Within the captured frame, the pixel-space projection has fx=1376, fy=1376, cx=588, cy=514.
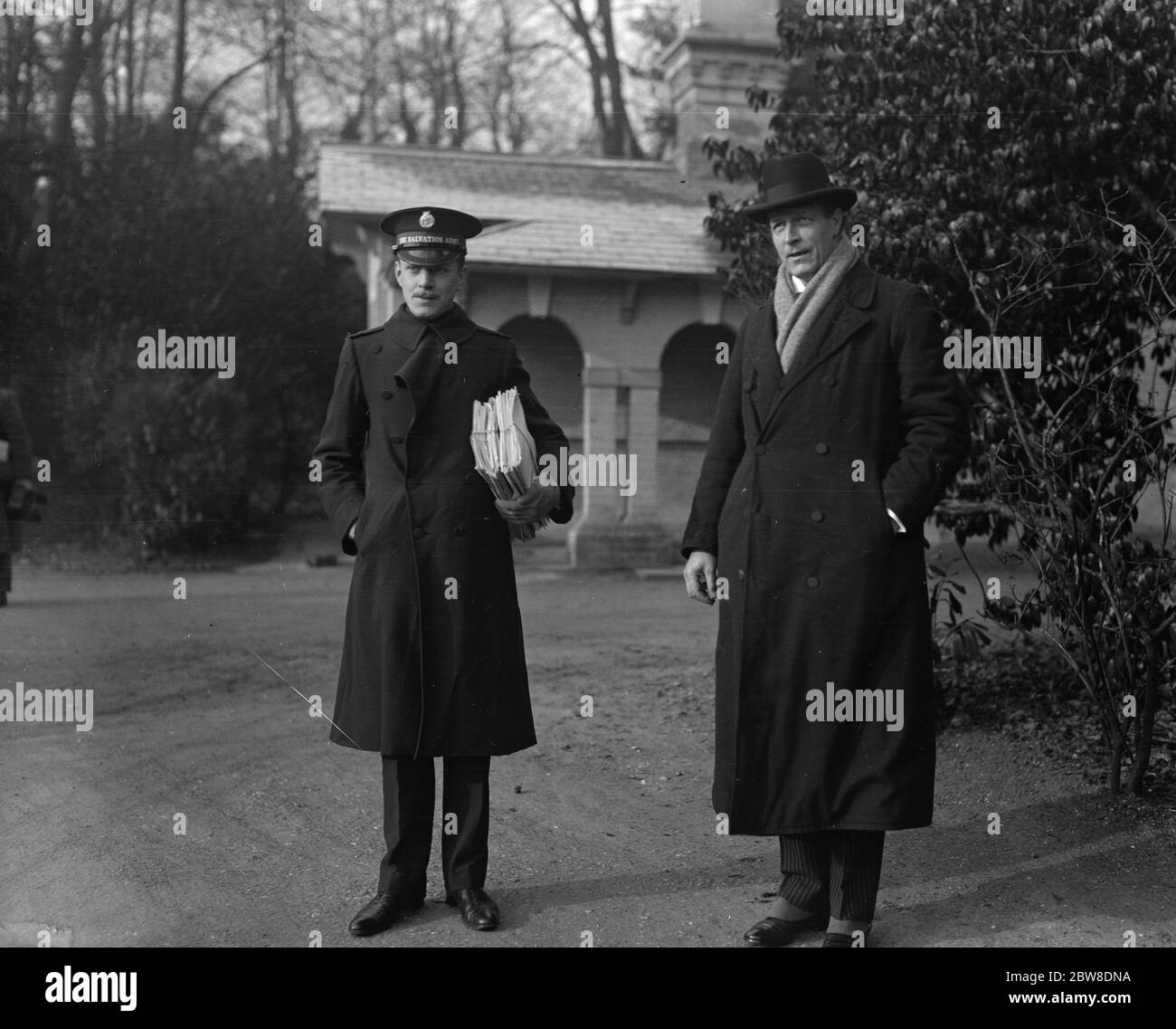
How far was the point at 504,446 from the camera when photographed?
4.17 meters

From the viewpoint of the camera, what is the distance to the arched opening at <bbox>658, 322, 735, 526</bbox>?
24.6ft

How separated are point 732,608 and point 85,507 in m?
7.69

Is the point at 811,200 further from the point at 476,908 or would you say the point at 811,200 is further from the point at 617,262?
the point at 617,262

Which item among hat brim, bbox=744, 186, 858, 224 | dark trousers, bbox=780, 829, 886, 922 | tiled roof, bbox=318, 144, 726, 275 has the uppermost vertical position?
tiled roof, bbox=318, 144, 726, 275

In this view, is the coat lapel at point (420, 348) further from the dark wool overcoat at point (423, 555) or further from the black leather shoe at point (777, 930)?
the black leather shoe at point (777, 930)

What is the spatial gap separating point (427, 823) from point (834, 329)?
1.95 metres

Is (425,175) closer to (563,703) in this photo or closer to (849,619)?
(563,703)

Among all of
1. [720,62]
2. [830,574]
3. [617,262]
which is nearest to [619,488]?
[617,262]

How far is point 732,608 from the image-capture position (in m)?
4.14

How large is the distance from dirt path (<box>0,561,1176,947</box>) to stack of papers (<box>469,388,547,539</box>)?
52.8 inches

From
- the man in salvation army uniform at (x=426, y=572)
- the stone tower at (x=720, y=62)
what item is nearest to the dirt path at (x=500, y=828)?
the man in salvation army uniform at (x=426, y=572)

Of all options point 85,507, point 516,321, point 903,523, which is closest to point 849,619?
point 903,523

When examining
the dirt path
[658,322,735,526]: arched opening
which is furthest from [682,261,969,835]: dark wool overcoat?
[658,322,735,526]: arched opening

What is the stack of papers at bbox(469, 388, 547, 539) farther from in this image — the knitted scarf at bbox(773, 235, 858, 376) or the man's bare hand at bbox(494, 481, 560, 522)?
the knitted scarf at bbox(773, 235, 858, 376)
